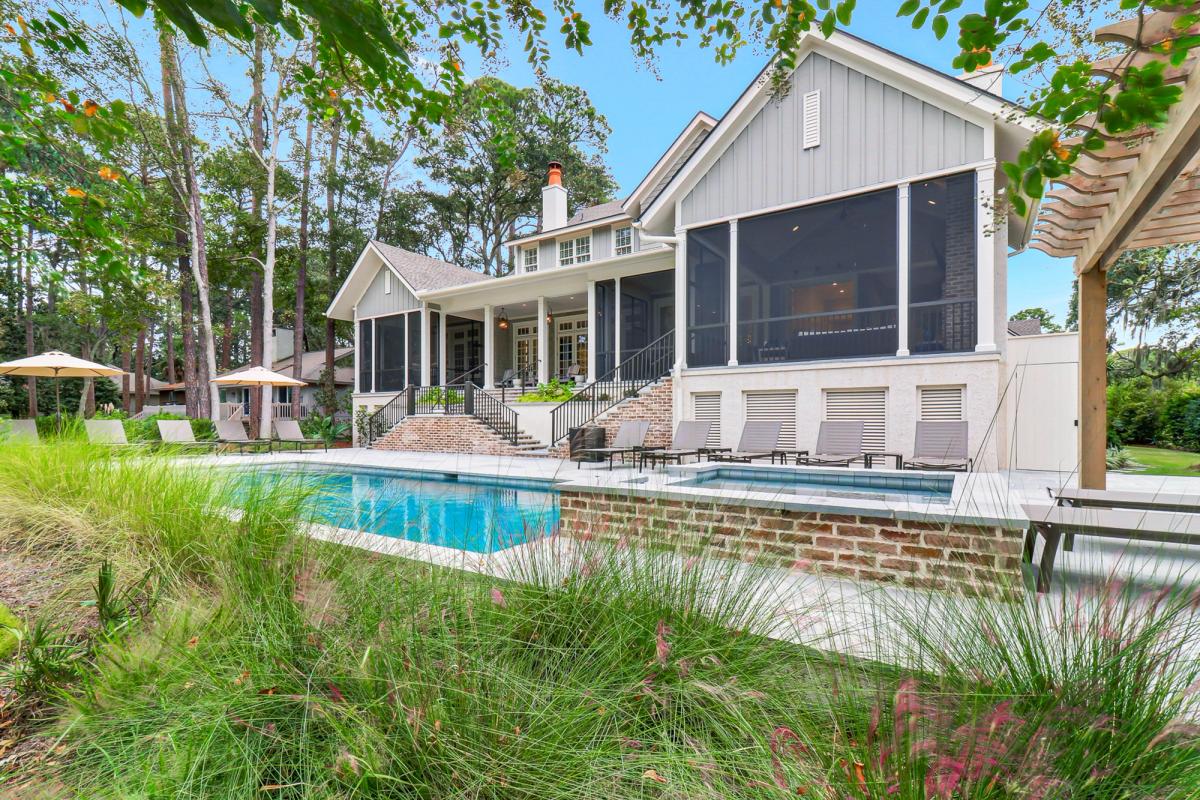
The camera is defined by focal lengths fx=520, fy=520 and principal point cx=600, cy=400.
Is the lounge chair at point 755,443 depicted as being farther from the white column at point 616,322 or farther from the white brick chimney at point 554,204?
the white brick chimney at point 554,204

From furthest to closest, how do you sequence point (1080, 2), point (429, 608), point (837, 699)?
point (1080, 2) < point (429, 608) < point (837, 699)

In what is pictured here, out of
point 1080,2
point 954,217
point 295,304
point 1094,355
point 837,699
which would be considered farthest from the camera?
point 295,304

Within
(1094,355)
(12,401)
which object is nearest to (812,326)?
(1094,355)

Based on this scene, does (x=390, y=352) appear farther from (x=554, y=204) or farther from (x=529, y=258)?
(x=554, y=204)

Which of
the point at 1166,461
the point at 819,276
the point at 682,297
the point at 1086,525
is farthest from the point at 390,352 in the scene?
the point at 1166,461

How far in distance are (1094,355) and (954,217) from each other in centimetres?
444

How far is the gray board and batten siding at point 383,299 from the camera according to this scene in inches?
685

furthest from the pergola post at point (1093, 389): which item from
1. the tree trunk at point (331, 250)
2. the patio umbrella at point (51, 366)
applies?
the tree trunk at point (331, 250)

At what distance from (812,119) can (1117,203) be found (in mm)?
6623

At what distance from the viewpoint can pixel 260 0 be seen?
4.50 ft

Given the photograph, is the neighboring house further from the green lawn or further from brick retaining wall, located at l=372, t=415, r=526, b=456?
the green lawn

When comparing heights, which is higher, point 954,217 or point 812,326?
point 954,217

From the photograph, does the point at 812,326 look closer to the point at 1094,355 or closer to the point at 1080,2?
the point at 1094,355

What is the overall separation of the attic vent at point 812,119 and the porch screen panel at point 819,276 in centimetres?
120
